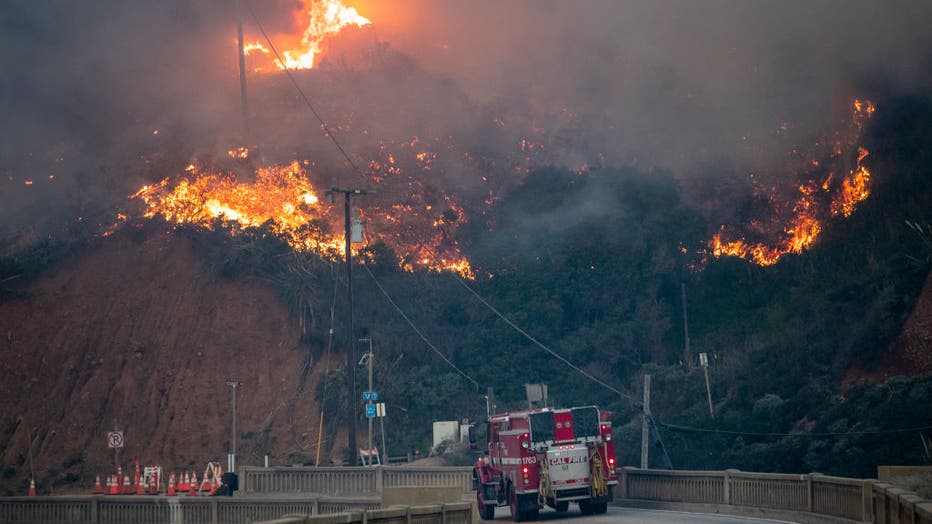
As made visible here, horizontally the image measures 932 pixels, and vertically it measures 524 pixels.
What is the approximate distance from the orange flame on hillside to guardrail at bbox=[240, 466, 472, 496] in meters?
37.9

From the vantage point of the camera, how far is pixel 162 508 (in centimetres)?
2544

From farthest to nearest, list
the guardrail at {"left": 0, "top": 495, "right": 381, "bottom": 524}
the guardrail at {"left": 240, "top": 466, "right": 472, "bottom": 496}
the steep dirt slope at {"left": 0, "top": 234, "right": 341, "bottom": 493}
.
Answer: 1. the steep dirt slope at {"left": 0, "top": 234, "right": 341, "bottom": 493}
2. the guardrail at {"left": 240, "top": 466, "right": 472, "bottom": 496}
3. the guardrail at {"left": 0, "top": 495, "right": 381, "bottom": 524}

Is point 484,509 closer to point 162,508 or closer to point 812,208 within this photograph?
point 162,508

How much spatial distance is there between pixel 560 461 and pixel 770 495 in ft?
16.8

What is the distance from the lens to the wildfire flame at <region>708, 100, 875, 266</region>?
58.9 metres

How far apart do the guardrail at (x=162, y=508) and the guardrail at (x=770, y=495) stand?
376 inches

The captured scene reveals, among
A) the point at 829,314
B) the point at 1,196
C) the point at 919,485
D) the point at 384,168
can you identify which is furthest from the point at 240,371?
the point at 919,485

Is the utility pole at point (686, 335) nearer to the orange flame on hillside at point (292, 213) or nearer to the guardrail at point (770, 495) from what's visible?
the orange flame on hillside at point (292, 213)

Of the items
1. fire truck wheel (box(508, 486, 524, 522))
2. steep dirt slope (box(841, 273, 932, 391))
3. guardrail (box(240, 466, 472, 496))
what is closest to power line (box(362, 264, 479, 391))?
steep dirt slope (box(841, 273, 932, 391))

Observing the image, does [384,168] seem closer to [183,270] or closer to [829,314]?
[183,270]

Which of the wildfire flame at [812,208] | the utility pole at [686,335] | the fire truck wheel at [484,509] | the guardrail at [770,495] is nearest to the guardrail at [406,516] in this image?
the guardrail at [770,495]

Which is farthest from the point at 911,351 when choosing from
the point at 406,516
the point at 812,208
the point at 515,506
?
the point at 406,516

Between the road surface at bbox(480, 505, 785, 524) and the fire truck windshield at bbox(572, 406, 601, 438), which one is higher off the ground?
the fire truck windshield at bbox(572, 406, 601, 438)

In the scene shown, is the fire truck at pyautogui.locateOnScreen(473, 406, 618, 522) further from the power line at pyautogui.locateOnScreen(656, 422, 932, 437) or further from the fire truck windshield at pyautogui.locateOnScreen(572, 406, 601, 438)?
the power line at pyautogui.locateOnScreen(656, 422, 932, 437)
